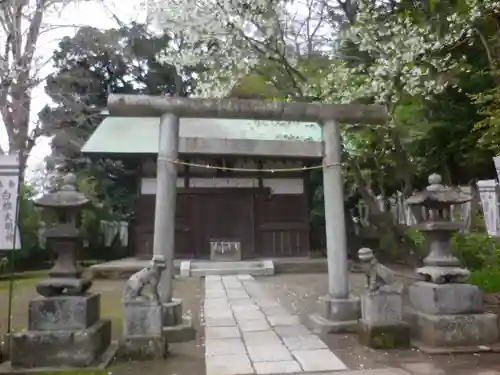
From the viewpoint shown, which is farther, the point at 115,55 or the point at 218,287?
the point at 115,55

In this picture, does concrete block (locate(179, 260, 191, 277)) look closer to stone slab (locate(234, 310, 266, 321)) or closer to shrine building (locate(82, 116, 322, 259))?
shrine building (locate(82, 116, 322, 259))

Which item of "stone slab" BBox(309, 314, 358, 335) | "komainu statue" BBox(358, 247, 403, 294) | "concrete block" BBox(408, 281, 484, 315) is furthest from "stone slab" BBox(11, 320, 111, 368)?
"concrete block" BBox(408, 281, 484, 315)

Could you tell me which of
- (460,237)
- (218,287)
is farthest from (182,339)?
(460,237)

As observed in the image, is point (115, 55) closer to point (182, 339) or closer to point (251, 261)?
point (251, 261)

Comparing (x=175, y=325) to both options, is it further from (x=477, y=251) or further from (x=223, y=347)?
(x=477, y=251)

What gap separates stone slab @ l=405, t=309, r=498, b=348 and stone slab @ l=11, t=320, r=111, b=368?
156 inches

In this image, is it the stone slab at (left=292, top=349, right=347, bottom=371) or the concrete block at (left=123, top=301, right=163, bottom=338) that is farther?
the concrete block at (left=123, top=301, right=163, bottom=338)

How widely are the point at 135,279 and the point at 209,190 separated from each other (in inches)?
419

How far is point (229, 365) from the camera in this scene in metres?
5.05

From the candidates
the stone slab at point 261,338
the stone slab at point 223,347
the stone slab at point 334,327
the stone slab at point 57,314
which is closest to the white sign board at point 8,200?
the stone slab at point 57,314

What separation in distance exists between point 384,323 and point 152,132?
476 inches

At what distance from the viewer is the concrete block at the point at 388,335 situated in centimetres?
565

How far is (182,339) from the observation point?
6.22 m

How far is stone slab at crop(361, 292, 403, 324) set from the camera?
5770mm
